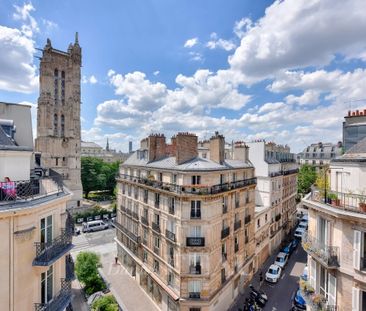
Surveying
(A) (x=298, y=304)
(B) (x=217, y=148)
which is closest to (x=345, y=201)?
(B) (x=217, y=148)

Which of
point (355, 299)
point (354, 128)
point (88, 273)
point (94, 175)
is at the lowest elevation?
point (88, 273)

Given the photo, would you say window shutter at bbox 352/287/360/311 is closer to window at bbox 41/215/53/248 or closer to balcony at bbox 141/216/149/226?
window at bbox 41/215/53/248

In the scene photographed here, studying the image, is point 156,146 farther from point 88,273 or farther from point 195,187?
point 88,273

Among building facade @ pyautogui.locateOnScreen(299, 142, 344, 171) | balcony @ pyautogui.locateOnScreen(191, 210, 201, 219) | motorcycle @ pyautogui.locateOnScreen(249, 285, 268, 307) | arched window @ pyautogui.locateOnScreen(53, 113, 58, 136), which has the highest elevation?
arched window @ pyautogui.locateOnScreen(53, 113, 58, 136)

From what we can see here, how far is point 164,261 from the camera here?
71.1 ft

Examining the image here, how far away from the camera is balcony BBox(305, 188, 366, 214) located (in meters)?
10.1

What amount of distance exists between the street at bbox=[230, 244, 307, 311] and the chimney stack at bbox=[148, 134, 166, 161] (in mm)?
16954

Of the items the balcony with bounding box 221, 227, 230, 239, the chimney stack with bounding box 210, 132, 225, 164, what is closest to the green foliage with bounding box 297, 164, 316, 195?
the balcony with bounding box 221, 227, 230, 239

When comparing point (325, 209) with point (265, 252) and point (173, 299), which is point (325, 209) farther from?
point (265, 252)

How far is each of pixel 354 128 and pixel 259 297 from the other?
18912 mm

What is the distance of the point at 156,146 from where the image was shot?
25.9 meters

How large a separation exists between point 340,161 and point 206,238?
11823 millimetres

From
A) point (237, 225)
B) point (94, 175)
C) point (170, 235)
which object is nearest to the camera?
point (170, 235)

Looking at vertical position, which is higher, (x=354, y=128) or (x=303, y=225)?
(x=354, y=128)
